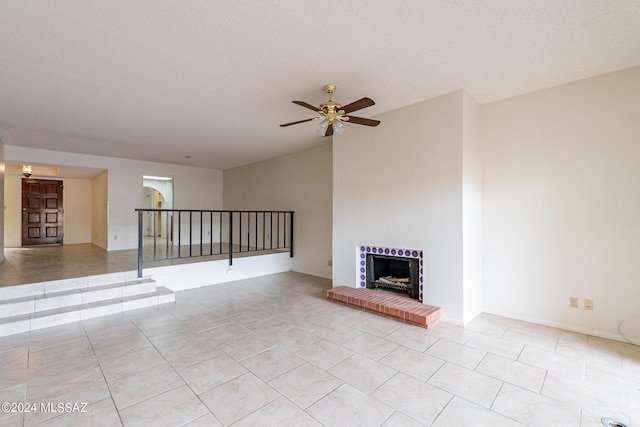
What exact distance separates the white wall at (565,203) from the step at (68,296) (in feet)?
15.6

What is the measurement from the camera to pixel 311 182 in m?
5.77

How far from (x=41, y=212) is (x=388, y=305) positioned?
9.65 meters

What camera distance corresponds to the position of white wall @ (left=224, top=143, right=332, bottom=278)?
5.50 m

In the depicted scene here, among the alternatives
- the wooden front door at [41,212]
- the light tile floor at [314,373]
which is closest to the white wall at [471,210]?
the light tile floor at [314,373]

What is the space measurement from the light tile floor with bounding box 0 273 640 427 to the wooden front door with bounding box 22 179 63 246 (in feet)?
22.1

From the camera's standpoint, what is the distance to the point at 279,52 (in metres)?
2.41

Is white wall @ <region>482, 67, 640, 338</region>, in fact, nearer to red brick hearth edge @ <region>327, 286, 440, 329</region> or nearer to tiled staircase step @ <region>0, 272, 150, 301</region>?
red brick hearth edge @ <region>327, 286, 440, 329</region>

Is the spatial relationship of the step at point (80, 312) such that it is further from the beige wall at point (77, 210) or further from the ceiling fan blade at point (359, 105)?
the beige wall at point (77, 210)

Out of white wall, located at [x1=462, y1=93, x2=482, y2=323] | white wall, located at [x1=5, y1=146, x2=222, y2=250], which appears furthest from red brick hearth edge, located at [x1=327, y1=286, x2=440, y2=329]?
white wall, located at [x1=5, y1=146, x2=222, y2=250]

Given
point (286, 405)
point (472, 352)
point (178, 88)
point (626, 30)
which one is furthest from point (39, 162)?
point (626, 30)

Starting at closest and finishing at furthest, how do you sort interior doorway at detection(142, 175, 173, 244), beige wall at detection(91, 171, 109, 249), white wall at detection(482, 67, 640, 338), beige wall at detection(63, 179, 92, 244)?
white wall at detection(482, 67, 640, 338) → beige wall at detection(91, 171, 109, 249) → beige wall at detection(63, 179, 92, 244) → interior doorway at detection(142, 175, 173, 244)

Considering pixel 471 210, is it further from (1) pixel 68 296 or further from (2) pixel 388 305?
(1) pixel 68 296

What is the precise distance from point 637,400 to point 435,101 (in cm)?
308

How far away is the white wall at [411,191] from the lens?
325 cm
